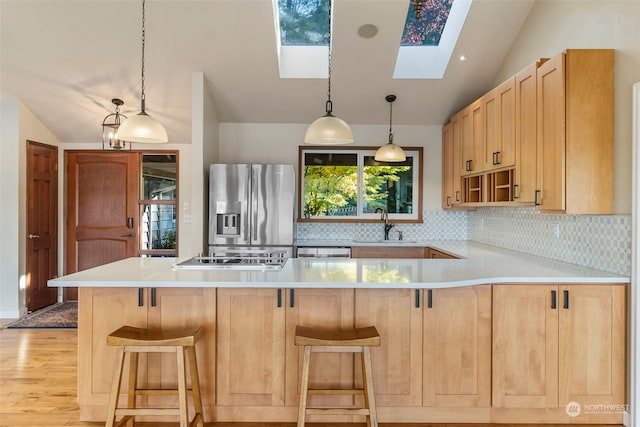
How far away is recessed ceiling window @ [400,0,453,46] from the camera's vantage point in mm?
4020

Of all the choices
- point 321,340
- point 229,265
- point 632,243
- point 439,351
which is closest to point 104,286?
point 229,265

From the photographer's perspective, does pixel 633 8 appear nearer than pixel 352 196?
Yes

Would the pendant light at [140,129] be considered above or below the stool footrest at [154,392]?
above

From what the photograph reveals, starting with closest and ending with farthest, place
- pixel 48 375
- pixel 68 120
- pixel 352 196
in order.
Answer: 1. pixel 48 375
2. pixel 68 120
3. pixel 352 196

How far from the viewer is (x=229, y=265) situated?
2660 mm

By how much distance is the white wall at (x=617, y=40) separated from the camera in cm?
242

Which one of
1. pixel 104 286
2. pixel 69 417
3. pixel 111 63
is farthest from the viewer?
pixel 111 63

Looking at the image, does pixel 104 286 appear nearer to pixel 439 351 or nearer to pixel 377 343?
pixel 377 343

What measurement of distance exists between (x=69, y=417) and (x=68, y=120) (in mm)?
3626

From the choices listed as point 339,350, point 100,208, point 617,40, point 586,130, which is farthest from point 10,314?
point 617,40

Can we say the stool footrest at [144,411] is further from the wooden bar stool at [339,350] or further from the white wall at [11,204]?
the white wall at [11,204]

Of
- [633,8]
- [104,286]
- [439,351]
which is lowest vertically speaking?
[439,351]

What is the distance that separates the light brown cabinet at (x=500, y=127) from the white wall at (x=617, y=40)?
0.46 metres

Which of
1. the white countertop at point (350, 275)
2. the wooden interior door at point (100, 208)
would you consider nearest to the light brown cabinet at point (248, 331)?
the white countertop at point (350, 275)
